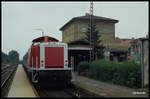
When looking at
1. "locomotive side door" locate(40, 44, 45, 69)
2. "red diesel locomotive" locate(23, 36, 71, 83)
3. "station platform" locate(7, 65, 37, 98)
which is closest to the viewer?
"station platform" locate(7, 65, 37, 98)

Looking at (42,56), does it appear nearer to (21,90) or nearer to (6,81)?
(21,90)

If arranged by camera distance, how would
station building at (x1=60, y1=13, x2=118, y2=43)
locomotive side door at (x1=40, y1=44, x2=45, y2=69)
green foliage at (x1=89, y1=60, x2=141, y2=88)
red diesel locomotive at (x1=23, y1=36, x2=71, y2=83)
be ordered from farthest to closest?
1. station building at (x1=60, y1=13, x2=118, y2=43)
2. locomotive side door at (x1=40, y1=44, x2=45, y2=69)
3. red diesel locomotive at (x1=23, y1=36, x2=71, y2=83)
4. green foliage at (x1=89, y1=60, x2=141, y2=88)

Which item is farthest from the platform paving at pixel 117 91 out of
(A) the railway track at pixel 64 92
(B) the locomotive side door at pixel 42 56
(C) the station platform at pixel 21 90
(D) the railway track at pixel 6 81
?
(D) the railway track at pixel 6 81

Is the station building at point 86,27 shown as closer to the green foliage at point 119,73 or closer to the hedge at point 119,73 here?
the hedge at point 119,73

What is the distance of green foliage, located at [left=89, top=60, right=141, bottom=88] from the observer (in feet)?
47.8

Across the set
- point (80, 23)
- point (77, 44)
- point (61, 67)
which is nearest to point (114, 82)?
point (61, 67)

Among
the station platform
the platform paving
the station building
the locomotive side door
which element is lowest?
the station platform

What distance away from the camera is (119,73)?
651 inches

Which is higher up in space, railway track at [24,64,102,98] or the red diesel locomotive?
the red diesel locomotive

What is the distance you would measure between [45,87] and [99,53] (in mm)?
16144

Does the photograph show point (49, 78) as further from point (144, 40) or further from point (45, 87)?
point (144, 40)

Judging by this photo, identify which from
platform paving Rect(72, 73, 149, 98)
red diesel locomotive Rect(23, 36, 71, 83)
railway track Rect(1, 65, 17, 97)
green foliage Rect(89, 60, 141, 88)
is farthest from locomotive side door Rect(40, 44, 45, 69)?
green foliage Rect(89, 60, 141, 88)

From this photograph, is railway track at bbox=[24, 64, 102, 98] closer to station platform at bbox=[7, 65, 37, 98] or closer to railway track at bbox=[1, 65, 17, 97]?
station platform at bbox=[7, 65, 37, 98]

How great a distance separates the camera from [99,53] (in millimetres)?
33312
